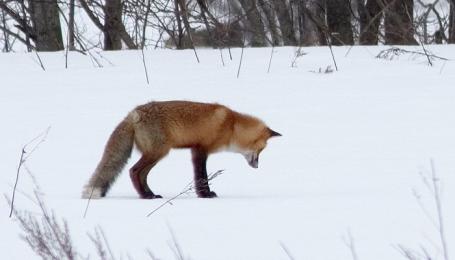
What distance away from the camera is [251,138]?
7340 millimetres

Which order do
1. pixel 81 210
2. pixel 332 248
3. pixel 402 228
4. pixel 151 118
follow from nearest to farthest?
pixel 332 248, pixel 402 228, pixel 81 210, pixel 151 118

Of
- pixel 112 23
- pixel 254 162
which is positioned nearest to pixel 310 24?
pixel 112 23

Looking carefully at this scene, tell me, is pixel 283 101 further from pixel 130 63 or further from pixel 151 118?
pixel 151 118

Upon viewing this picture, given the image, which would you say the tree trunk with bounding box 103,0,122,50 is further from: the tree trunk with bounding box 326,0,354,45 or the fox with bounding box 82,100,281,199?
the fox with bounding box 82,100,281,199

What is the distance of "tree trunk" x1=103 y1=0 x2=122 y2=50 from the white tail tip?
973cm

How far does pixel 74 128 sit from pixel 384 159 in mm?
3113

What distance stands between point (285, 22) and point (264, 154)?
9990 mm

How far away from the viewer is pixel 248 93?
1073 centimetres

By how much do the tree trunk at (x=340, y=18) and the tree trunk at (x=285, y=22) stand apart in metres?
0.74

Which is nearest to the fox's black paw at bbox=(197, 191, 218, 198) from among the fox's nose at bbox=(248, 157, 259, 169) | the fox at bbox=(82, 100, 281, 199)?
the fox at bbox=(82, 100, 281, 199)

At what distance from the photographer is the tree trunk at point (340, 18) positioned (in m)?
17.2

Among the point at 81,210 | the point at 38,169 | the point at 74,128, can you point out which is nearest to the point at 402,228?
the point at 81,210

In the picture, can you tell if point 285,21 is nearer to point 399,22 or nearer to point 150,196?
point 399,22

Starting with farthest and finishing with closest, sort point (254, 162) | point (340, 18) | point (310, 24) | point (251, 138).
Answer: point (310, 24)
point (340, 18)
point (254, 162)
point (251, 138)
